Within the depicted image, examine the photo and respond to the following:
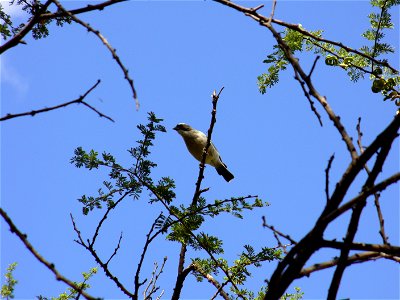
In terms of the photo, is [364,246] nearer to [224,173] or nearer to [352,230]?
[352,230]

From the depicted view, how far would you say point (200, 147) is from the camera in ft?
27.8

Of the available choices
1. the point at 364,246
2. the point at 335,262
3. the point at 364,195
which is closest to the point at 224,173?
the point at 335,262

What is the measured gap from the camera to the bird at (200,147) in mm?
8531

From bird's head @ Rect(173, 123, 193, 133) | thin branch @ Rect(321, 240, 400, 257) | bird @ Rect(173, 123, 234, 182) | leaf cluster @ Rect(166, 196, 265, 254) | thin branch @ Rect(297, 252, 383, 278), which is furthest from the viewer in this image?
bird's head @ Rect(173, 123, 193, 133)

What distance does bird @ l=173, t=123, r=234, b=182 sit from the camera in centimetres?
853

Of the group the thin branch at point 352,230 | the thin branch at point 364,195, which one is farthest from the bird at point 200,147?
the thin branch at point 364,195

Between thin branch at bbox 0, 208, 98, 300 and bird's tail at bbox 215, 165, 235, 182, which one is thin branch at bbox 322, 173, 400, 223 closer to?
thin branch at bbox 0, 208, 98, 300

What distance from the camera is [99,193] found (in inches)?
155

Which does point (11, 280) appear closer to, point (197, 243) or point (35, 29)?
point (197, 243)

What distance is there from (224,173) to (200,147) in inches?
48.6

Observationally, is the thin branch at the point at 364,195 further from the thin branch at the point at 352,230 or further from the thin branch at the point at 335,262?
the thin branch at the point at 335,262

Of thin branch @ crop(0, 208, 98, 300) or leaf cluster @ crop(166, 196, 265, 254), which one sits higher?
leaf cluster @ crop(166, 196, 265, 254)

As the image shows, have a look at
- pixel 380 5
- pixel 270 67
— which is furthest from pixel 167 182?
pixel 380 5

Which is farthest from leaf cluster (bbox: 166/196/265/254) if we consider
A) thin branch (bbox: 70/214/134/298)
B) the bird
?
the bird
